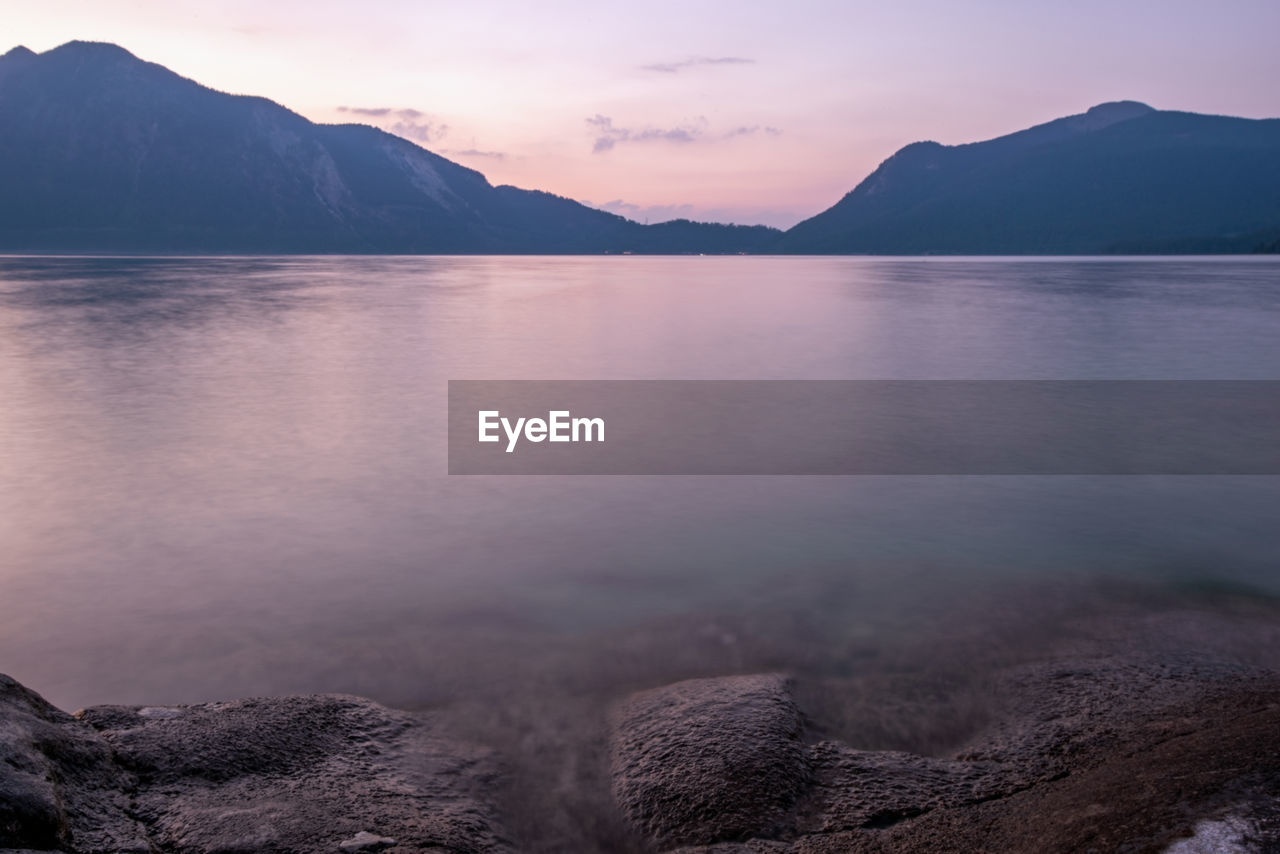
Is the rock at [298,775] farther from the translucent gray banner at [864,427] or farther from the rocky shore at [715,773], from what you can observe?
the translucent gray banner at [864,427]

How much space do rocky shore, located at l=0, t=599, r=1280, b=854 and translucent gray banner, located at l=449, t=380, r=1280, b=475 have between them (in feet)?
16.9

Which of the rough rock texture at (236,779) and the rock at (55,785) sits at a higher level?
the rock at (55,785)

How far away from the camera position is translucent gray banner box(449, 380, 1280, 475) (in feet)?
32.6

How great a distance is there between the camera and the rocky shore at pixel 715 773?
3.11 metres

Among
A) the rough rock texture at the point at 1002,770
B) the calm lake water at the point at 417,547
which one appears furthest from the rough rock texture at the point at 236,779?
the rough rock texture at the point at 1002,770

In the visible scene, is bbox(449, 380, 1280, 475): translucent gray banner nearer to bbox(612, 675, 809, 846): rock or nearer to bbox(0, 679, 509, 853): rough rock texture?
bbox(612, 675, 809, 846): rock

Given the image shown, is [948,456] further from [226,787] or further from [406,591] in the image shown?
[226,787]

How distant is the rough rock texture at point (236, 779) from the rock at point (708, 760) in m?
0.66

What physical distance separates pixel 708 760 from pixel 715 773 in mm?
109

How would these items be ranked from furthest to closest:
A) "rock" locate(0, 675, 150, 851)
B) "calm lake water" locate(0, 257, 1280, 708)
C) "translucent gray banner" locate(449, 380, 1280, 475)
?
"translucent gray banner" locate(449, 380, 1280, 475)
"calm lake water" locate(0, 257, 1280, 708)
"rock" locate(0, 675, 150, 851)

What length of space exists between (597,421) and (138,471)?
588 cm

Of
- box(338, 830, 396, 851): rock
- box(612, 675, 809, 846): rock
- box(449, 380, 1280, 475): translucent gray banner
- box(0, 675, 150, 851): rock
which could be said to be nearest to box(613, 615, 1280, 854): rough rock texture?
box(612, 675, 809, 846): rock

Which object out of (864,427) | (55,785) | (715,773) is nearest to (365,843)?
(55,785)

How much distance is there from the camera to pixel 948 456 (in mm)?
10328
